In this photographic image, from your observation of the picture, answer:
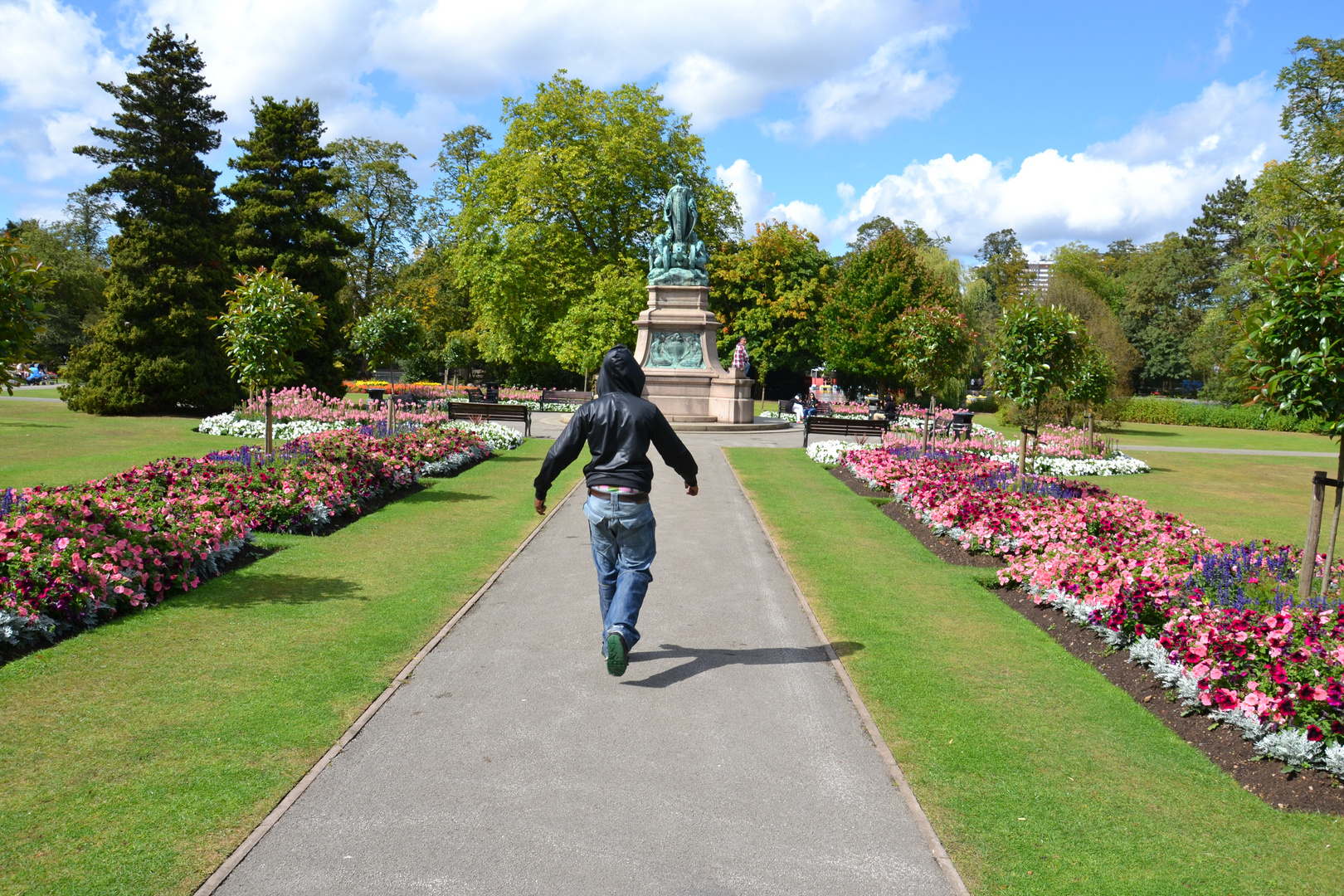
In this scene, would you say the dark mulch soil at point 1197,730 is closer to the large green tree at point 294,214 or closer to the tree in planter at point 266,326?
the tree in planter at point 266,326

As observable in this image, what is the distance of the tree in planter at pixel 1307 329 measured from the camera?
6270mm

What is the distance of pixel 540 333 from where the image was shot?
142 ft

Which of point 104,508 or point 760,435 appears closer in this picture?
point 104,508

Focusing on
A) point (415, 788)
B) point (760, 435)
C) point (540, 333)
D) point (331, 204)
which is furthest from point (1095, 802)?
point (540, 333)

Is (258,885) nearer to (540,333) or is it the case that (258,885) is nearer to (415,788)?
(415,788)

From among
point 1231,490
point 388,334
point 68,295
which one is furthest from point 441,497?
point 68,295

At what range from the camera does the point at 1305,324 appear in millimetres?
6473

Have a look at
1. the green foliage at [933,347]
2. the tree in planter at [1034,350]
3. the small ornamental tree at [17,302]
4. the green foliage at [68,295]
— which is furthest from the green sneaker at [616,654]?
the green foliage at [68,295]

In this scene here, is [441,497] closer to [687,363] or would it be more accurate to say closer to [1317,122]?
[687,363]

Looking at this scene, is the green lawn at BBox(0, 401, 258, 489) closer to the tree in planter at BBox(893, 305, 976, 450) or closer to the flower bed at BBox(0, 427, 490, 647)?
the flower bed at BBox(0, 427, 490, 647)

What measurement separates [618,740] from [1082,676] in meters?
3.74

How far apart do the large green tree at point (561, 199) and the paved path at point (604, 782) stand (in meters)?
35.5

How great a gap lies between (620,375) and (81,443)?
19.4 metres

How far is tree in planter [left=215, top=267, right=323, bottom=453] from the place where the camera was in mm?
13844
